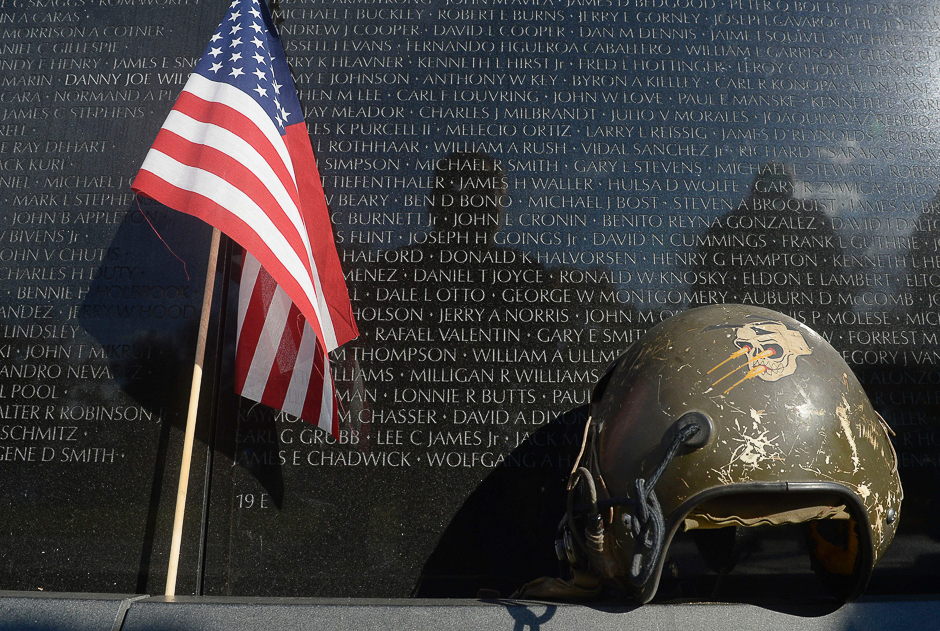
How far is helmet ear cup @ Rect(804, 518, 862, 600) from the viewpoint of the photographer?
101 inches

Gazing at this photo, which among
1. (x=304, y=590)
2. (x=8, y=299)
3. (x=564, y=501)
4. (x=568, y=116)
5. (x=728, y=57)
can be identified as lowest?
(x=304, y=590)

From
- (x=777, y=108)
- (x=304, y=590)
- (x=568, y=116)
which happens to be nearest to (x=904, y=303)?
(x=777, y=108)

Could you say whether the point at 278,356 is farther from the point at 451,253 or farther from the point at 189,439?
the point at 451,253

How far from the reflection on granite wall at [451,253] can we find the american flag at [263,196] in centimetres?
35

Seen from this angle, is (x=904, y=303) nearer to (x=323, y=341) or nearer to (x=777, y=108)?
(x=777, y=108)

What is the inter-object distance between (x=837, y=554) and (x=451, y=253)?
255 centimetres

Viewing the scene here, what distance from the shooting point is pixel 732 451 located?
2262 mm

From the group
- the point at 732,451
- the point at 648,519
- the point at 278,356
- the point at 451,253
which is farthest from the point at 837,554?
the point at 278,356

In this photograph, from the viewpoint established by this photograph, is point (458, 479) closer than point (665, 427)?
No

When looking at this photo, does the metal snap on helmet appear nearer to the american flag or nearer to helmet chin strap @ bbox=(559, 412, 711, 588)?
helmet chin strap @ bbox=(559, 412, 711, 588)

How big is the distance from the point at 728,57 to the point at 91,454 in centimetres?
468

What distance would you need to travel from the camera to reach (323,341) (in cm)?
323

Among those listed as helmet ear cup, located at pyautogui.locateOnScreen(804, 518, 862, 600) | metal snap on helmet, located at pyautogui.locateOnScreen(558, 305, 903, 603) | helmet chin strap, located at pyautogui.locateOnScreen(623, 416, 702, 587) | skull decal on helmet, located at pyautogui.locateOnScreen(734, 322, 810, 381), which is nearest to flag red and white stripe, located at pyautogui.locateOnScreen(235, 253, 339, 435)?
metal snap on helmet, located at pyautogui.locateOnScreen(558, 305, 903, 603)

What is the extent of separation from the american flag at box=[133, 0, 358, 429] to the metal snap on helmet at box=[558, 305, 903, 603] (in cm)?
157
